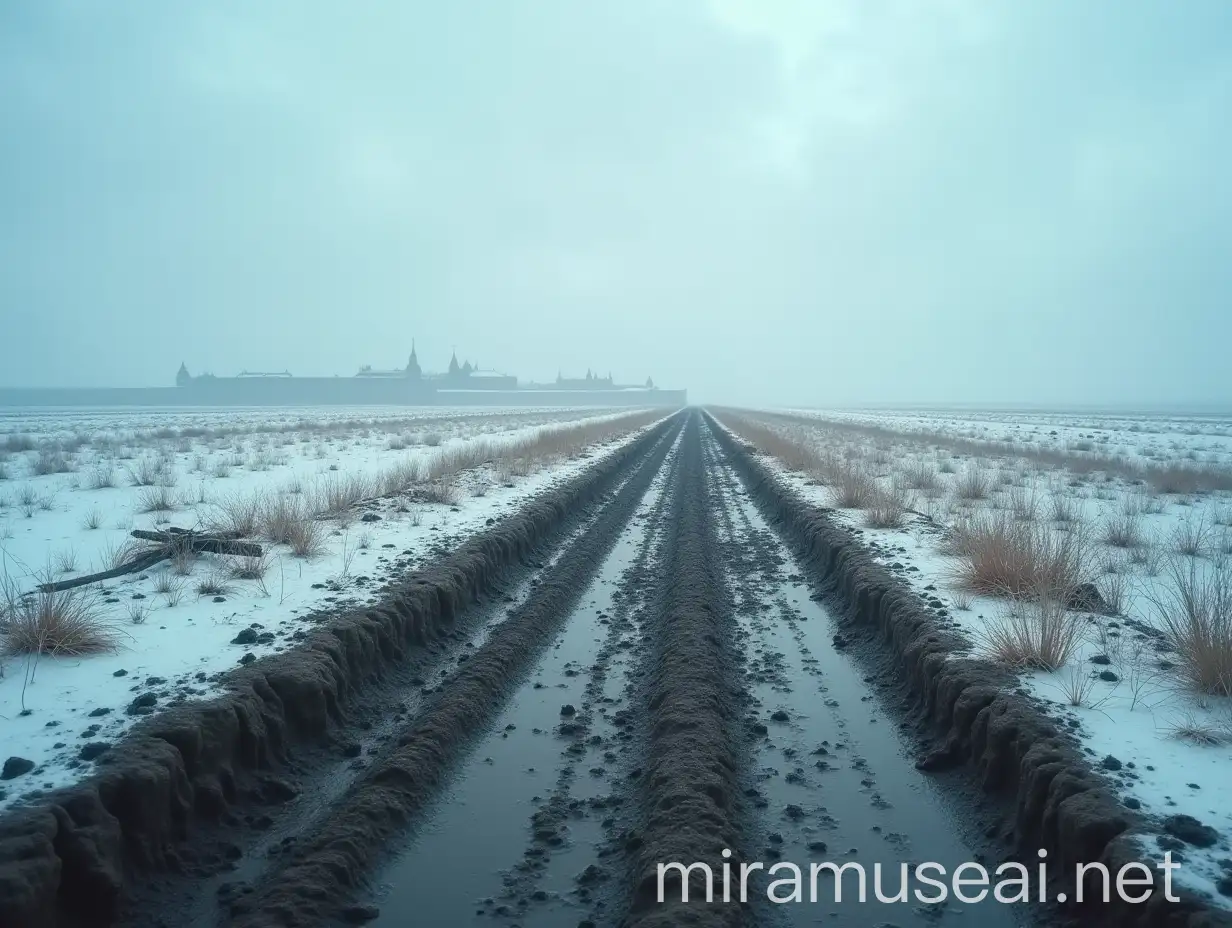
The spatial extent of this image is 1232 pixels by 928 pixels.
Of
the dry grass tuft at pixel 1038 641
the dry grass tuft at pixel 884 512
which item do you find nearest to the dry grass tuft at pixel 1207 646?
the dry grass tuft at pixel 1038 641

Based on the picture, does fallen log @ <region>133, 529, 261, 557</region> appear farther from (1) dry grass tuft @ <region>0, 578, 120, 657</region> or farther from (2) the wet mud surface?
(2) the wet mud surface

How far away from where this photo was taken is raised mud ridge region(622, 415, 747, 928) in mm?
3621

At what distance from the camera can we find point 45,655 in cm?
567

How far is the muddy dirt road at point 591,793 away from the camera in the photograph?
373 cm

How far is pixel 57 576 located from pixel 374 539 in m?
3.64

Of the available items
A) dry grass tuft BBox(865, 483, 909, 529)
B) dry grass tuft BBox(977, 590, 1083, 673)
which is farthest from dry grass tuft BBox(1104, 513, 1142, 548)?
dry grass tuft BBox(977, 590, 1083, 673)

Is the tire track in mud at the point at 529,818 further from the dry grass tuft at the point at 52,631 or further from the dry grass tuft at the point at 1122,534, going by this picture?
the dry grass tuft at the point at 1122,534

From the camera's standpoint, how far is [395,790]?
183 inches

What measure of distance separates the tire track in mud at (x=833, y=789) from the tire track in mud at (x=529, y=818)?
96 cm

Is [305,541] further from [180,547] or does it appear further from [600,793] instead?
[600,793]

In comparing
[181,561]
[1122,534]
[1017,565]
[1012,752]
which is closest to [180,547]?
[181,561]

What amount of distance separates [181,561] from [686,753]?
6.37m

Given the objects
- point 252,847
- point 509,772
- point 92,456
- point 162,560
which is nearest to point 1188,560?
point 509,772

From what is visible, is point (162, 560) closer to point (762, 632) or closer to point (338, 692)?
point (338, 692)
